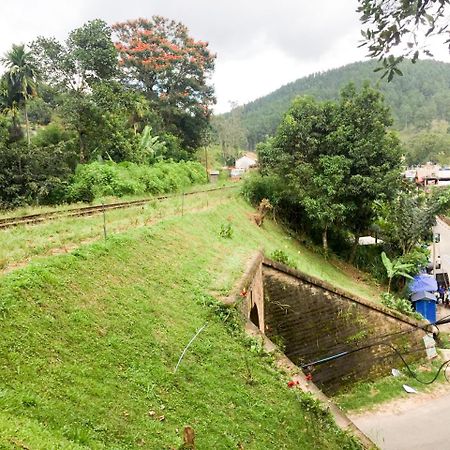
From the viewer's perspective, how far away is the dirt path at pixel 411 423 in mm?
9539

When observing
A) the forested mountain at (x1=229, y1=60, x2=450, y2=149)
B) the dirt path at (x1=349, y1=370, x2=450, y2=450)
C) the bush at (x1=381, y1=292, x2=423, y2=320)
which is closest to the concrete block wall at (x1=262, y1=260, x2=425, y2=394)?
the dirt path at (x1=349, y1=370, x2=450, y2=450)

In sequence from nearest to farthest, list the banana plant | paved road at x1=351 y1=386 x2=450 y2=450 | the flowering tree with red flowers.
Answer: paved road at x1=351 y1=386 x2=450 y2=450 → the banana plant → the flowering tree with red flowers

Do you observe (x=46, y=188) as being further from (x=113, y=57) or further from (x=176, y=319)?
(x=176, y=319)

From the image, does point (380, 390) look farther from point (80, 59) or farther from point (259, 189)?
point (80, 59)

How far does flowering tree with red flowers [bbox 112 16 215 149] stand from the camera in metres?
30.5

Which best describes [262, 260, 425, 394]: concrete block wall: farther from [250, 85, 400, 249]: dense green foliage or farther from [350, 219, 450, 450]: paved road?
[250, 85, 400, 249]: dense green foliage

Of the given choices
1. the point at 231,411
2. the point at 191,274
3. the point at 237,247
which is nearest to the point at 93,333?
the point at 231,411

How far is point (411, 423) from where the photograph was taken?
10.3m

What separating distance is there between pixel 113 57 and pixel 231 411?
21.8m

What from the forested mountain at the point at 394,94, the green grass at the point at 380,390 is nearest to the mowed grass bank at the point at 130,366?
the green grass at the point at 380,390

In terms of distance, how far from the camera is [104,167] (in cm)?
1925

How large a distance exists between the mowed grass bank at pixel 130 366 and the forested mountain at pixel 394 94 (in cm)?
8586

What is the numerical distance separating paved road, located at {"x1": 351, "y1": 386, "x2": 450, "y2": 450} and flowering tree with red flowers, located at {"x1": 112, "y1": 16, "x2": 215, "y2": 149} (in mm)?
25881

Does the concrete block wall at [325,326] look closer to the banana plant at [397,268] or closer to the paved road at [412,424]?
the paved road at [412,424]
